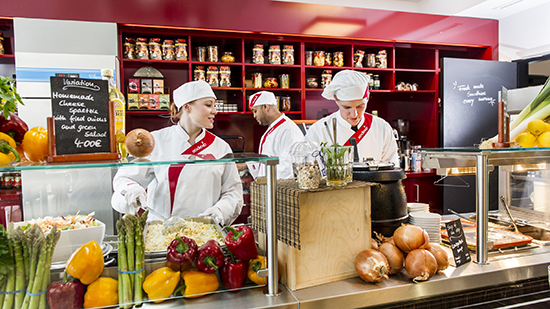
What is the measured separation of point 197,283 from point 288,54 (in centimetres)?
385

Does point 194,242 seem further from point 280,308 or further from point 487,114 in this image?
point 487,114

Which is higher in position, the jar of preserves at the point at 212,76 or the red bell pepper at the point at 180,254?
the jar of preserves at the point at 212,76

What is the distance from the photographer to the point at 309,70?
5.12m

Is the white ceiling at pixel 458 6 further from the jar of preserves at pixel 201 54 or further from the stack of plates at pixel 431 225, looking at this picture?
the stack of plates at pixel 431 225

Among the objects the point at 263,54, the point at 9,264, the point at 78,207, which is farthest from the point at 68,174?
the point at 263,54

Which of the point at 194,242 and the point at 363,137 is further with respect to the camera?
the point at 363,137

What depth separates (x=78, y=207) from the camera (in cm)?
135

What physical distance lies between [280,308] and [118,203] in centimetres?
67

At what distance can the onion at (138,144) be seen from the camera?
4.13 ft

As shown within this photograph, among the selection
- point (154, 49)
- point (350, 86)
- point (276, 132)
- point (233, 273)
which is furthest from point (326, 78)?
point (233, 273)

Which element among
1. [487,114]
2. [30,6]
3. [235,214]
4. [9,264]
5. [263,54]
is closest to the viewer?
[9,264]

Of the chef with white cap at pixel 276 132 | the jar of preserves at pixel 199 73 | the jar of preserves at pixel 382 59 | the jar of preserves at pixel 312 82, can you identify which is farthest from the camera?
the jar of preserves at pixel 382 59

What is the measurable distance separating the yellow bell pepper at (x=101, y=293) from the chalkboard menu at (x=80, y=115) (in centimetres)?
42

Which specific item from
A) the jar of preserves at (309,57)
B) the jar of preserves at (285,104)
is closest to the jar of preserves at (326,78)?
the jar of preserves at (309,57)
